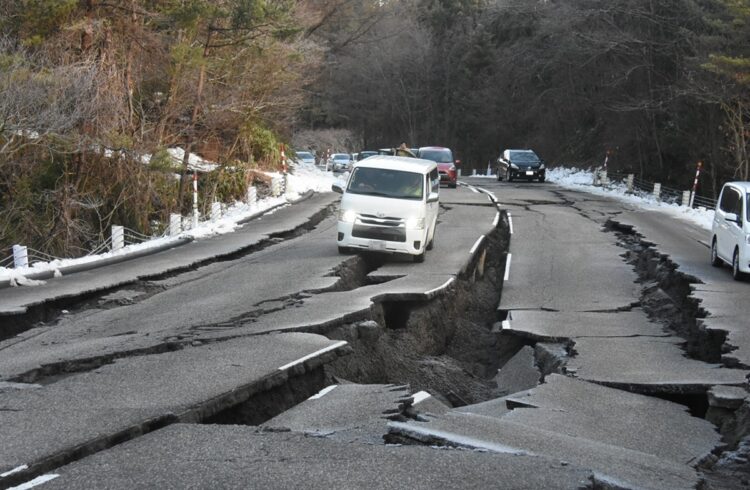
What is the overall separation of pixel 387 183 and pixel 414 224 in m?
1.28

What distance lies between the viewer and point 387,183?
709 inches

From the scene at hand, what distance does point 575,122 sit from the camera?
57688 mm

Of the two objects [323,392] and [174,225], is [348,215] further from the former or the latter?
[323,392]

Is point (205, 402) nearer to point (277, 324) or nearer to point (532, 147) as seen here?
point (277, 324)

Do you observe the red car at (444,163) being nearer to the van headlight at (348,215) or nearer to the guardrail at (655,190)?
the guardrail at (655,190)

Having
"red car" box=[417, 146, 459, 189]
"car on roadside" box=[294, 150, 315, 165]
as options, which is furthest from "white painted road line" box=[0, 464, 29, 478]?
"car on roadside" box=[294, 150, 315, 165]

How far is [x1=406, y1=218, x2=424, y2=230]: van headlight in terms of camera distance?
56.3 ft

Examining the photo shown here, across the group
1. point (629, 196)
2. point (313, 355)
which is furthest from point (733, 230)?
point (629, 196)

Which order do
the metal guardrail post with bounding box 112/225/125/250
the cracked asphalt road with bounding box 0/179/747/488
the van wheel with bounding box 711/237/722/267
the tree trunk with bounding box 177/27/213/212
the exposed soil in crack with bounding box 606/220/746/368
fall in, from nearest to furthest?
the cracked asphalt road with bounding box 0/179/747/488 < the exposed soil in crack with bounding box 606/220/746/368 < the van wheel with bounding box 711/237/722/267 < the metal guardrail post with bounding box 112/225/125/250 < the tree trunk with bounding box 177/27/213/212

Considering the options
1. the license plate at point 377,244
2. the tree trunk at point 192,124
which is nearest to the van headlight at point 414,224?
the license plate at point 377,244

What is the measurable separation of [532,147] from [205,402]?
187 ft

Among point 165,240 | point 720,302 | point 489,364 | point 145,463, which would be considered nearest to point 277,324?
point 489,364

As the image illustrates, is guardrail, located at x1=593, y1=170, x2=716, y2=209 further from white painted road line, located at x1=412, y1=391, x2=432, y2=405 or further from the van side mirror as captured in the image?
white painted road line, located at x1=412, y1=391, x2=432, y2=405

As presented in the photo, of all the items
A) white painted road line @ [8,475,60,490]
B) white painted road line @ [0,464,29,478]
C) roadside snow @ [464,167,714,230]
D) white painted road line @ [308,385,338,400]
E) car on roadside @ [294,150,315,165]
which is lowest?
car on roadside @ [294,150,315,165]
